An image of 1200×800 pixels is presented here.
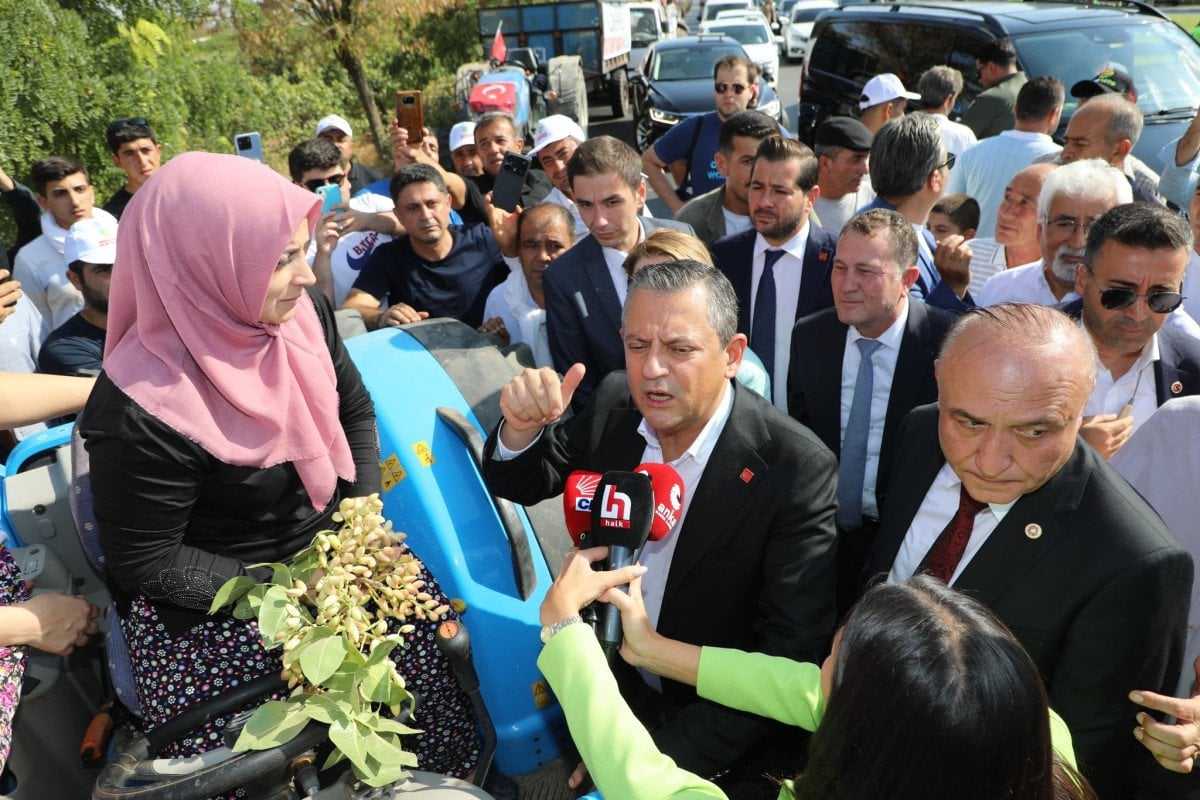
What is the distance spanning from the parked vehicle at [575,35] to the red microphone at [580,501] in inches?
700

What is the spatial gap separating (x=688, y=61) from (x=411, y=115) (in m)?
8.72

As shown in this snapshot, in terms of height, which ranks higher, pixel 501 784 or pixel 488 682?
pixel 488 682

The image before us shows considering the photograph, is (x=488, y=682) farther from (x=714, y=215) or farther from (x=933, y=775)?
(x=714, y=215)

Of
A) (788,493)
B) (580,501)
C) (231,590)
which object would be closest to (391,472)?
(231,590)

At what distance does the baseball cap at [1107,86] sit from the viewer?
6516 mm

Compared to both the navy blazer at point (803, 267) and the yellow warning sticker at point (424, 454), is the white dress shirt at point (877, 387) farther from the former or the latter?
the yellow warning sticker at point (424, 454)

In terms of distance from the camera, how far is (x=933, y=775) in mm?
1227

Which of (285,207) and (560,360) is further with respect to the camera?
(560,360)

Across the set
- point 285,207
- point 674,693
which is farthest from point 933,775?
point 285,207

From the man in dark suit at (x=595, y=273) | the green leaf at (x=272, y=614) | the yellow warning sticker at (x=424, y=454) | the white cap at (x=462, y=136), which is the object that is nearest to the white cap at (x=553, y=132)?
the white cap at (x=462, y=136)

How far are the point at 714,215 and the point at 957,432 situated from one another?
332 cm

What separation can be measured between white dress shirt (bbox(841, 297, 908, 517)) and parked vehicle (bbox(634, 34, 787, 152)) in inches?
366

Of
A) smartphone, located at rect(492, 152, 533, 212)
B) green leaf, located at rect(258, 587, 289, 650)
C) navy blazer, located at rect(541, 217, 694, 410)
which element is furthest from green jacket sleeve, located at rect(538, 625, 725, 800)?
smartphone, located at rect(492, 152, 533, 212)

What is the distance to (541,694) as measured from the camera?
269 centimetres
